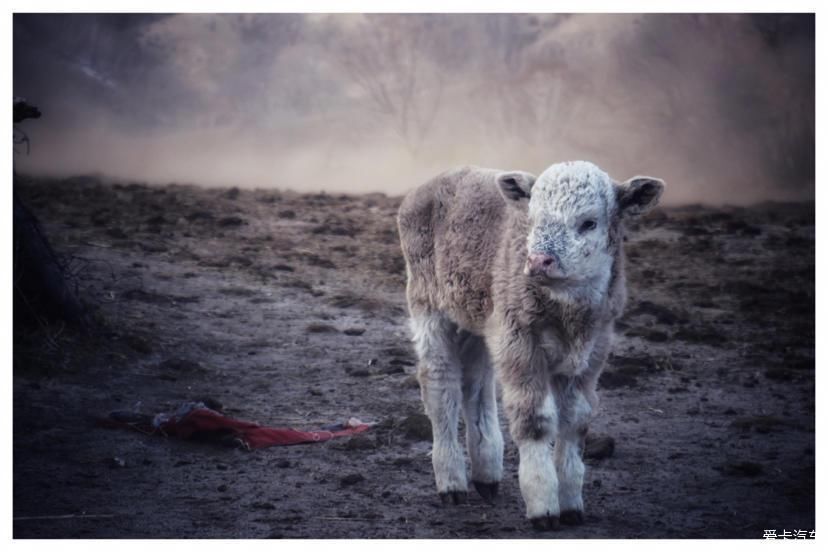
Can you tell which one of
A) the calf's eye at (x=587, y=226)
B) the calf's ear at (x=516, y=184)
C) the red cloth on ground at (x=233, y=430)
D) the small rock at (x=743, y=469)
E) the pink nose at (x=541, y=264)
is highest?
the calf's ear at (x=516, y=184)

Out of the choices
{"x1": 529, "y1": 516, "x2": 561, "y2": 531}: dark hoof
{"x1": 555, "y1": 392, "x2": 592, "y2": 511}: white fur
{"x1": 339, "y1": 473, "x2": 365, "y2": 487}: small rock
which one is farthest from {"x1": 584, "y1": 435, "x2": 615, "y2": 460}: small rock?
{"x1": 529, "y1": 516, "x2": 561, "y2": 531}: dark hoof

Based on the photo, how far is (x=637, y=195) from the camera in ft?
19.1

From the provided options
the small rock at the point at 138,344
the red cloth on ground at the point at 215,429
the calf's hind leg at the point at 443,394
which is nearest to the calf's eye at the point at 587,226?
the calf's hind leg at the point at 443,394

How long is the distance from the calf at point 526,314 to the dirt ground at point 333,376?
1.19 feet

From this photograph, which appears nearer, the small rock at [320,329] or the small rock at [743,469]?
the small rock at [743,469]

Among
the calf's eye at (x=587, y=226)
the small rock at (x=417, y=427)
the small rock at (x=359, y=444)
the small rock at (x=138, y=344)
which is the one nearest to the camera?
the calf's eye at (x=587, y=226)

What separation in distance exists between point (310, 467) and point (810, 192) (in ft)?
28.4

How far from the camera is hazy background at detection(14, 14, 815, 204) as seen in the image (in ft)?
42.8

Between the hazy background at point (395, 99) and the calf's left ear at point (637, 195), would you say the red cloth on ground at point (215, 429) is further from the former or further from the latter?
the hazy background at point (395, 99)

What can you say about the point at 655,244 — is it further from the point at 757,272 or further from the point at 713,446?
the point at 713,446

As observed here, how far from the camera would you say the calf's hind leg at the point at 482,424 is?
6.61 meters

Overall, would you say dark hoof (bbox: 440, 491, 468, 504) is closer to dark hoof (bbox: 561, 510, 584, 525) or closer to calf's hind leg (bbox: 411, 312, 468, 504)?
calf's hind leg (bbox: 411, 312, 468, 504)

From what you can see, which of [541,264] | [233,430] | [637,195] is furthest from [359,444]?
[637,195]

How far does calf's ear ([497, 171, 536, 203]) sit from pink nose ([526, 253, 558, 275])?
23.3 inches
